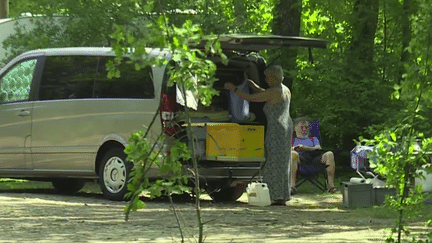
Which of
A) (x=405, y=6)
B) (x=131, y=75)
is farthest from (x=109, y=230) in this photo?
(x=405, y=6)

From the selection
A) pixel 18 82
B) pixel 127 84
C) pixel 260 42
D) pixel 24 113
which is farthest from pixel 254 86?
pixel 18 82

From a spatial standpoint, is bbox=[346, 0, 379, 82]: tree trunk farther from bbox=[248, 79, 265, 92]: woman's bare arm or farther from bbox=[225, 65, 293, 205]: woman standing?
bbox=[225, 65, 293, 205]: woman standing

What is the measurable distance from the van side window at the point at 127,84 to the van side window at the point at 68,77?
0.16 metres

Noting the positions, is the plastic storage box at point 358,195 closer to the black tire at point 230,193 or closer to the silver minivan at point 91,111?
the silver minivan at point 91,111

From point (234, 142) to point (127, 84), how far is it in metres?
1.51

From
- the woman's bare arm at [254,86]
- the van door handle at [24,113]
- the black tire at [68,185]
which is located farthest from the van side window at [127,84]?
the black tire at [68,185]

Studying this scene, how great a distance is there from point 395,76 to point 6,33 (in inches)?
312

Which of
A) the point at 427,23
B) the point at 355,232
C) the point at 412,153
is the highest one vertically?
the point at 427,23

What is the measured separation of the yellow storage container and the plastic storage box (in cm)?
111

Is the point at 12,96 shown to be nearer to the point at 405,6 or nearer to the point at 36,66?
the point at 36,66

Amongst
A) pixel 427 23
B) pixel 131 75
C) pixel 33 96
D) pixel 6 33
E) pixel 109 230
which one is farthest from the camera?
pixel 6 33

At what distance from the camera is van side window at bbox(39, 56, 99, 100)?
55.0 ft

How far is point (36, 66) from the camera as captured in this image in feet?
57.3

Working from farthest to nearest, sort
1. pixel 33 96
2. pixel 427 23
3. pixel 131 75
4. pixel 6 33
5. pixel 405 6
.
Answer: pixel 6 33 < pixel 405 6 < pixel 33 96 < pixel 131 75 < pixel 427 23
